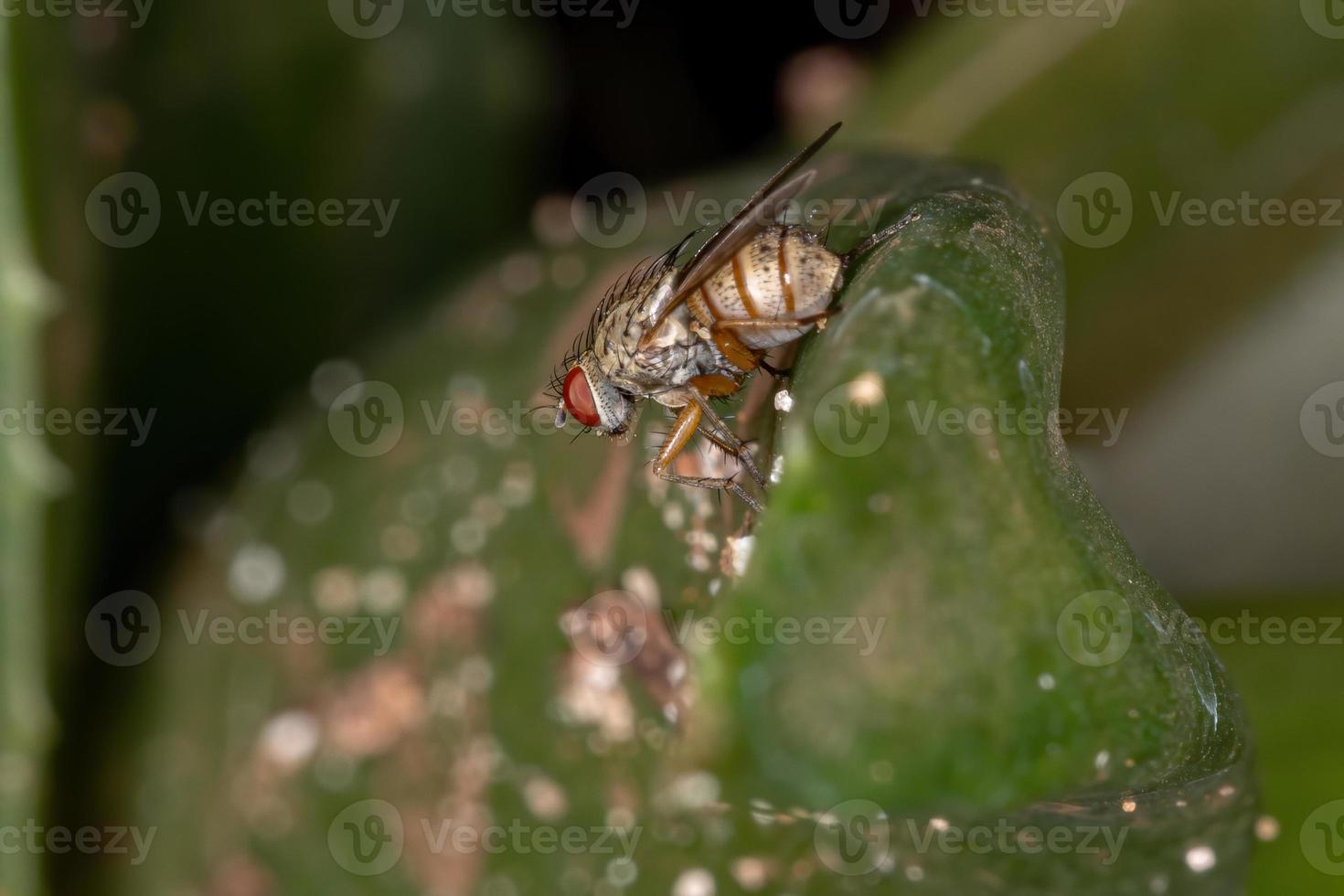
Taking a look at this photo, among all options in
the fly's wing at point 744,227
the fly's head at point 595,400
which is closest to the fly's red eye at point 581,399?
the fly's head at point 595,400

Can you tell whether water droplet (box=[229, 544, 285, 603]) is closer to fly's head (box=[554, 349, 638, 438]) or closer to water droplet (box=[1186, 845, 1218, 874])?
fly's head (box=[554, 349, 638, 438])

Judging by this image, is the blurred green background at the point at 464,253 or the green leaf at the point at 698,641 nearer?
the green leaf at the point at 698,641

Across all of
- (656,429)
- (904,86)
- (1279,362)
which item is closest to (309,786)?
(656,429)

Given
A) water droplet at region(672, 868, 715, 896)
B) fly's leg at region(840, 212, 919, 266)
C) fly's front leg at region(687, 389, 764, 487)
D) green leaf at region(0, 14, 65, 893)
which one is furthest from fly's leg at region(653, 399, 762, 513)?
green leaf at region(0, 14, 65, 893)

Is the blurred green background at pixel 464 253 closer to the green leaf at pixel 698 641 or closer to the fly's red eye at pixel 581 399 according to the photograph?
the green leaf at pixel 698 641

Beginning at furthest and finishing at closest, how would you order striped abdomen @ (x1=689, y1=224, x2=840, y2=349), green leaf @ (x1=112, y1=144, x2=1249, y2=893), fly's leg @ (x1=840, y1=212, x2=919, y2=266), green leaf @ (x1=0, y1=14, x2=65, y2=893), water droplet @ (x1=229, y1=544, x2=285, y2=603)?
water droplet @ (x1=229, y1=544, x2=285, y2=603)
green leaf @ (x1=0, y1=14, x2=65, y2=893)
striped abdomen @ (x1=689, y1=224, x2=840, y2=349)
fly's leg @ (x1=840, y1=212, x2=919, y2=266)
green leaf @ (x1=112, y1=144, x2=1249, y2=893)

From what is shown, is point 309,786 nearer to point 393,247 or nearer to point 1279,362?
point 393,247

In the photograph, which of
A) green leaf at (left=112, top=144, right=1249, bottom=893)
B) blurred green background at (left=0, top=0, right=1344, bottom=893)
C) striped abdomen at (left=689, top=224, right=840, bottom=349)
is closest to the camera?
green leaf at (left=112, top=144, right=1249, bottom=893)

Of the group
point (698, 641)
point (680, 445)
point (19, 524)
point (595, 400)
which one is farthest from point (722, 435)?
point (19, 524)
